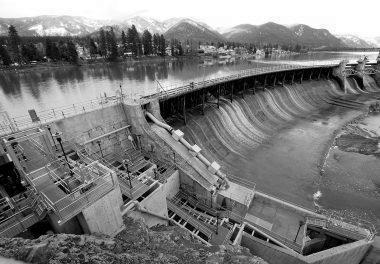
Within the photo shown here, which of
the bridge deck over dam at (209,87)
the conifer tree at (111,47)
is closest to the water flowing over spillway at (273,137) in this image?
the bridge deck over dam at (209,87)

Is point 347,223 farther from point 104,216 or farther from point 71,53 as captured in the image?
point 71,53

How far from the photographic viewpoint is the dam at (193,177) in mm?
13914

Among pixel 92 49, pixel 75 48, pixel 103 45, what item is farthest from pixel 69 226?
pixel 92 49

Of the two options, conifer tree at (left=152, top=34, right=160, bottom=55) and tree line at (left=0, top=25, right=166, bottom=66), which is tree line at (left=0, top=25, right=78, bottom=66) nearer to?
tree line at (left=0, top=25, right=166, bottom=66)

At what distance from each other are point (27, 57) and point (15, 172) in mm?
94761

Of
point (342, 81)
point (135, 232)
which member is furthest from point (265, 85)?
point (135, 232)

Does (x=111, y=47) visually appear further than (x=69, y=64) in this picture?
Yes

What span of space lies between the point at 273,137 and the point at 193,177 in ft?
77.4

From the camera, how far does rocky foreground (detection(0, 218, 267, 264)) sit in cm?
852

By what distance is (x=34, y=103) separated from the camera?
43000 millimetres

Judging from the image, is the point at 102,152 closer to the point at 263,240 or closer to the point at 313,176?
the point at 263,240

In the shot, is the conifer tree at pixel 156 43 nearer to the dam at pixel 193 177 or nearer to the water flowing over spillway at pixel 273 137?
the water flowing over spillway at pixel 273 137

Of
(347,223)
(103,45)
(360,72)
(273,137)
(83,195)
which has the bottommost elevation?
(273,137)

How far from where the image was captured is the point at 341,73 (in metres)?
71.7
